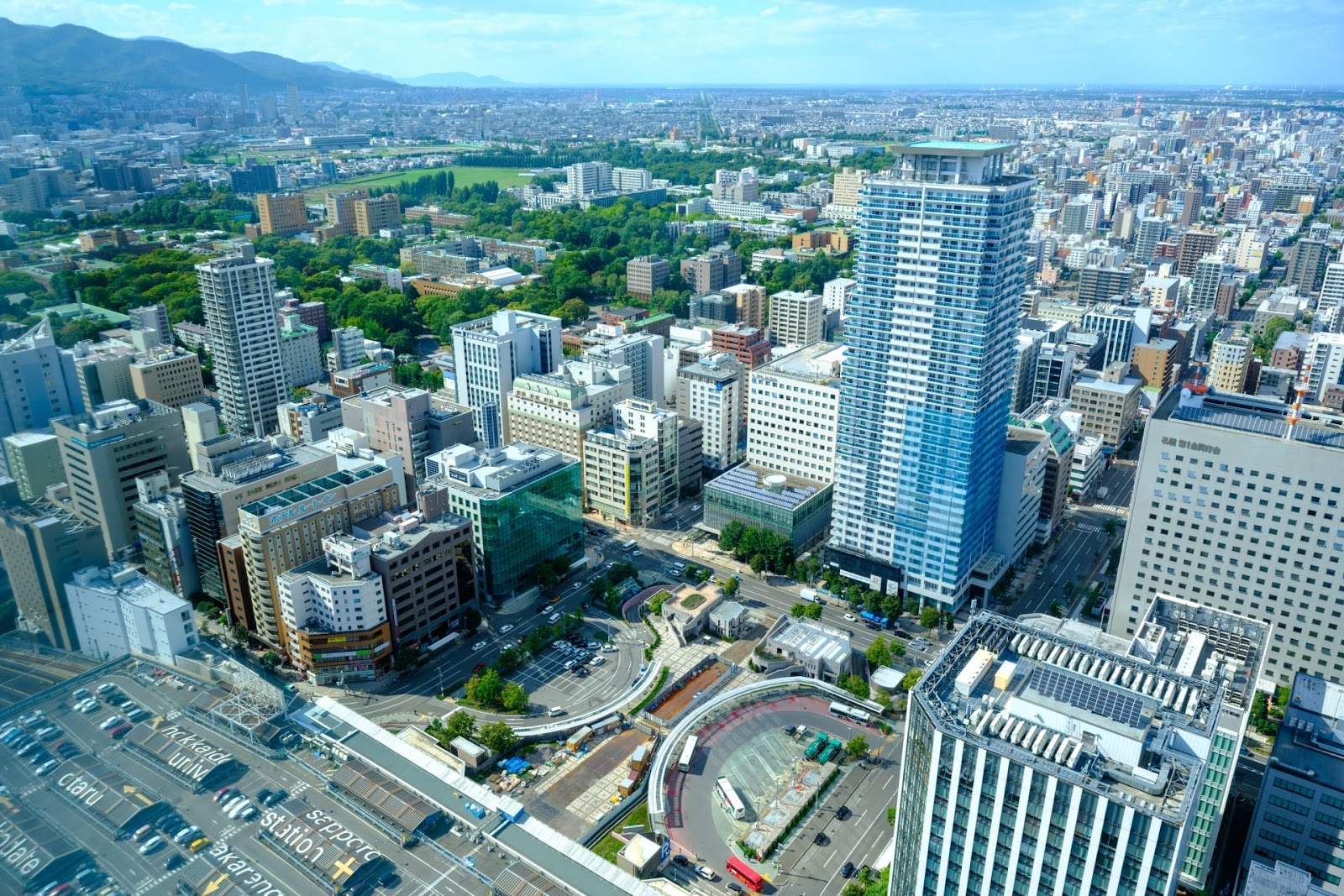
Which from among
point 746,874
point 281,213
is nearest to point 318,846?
point 746,874

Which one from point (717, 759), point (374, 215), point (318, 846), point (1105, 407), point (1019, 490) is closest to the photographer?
point (318, 846)

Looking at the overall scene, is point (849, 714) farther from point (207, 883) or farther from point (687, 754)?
point (207, 883)

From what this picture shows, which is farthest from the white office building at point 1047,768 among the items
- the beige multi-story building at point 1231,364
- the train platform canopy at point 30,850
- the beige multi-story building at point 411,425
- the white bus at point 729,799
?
the beige multi-story building at point 1231,364

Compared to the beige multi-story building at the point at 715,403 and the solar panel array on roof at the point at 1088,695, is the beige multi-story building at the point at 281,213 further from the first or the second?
the solar panel array on roof at the point at 1088,695

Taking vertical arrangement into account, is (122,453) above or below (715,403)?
above

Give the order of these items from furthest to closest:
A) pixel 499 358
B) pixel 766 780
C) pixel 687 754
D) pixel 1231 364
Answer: pixel 1231 364, pixel 499 358, pixel 687 754, pixel 766 780

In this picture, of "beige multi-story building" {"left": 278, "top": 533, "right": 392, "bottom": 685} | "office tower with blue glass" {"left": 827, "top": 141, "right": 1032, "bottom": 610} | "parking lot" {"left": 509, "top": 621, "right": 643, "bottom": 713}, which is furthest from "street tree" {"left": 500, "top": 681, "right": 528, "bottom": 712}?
"office tower with blue glass" {"left": 827, "top": 141, "right": 1032, "bottom": 610}

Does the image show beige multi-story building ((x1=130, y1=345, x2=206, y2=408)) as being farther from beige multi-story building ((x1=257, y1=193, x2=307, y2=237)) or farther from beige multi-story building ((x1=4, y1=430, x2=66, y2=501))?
beige multi-story building ((x1=257, y1=193, x2=307, y2=237))
